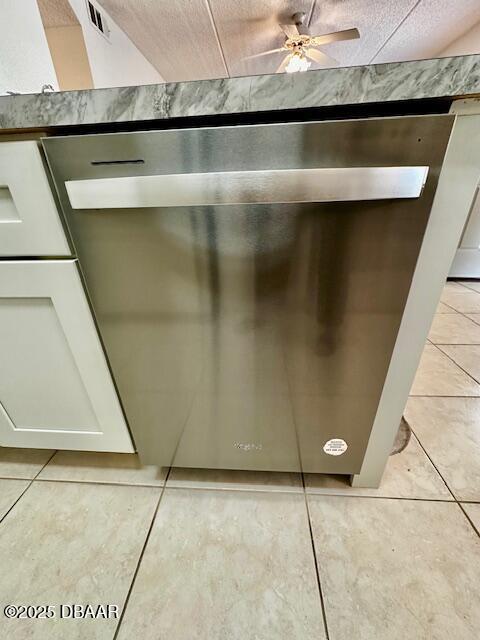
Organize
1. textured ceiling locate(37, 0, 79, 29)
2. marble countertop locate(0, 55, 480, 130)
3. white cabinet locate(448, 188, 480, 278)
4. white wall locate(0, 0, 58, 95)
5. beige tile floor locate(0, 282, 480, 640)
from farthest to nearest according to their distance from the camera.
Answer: white cabinet locate(448, 188, 480, 278), textured ceiling locate(37, 0, 79, 29), white wall locate(0, 0, 58, 95), beige tile floor locate(0, 282, 480, 640), marble countertop locate(0, 55, 480, 130)

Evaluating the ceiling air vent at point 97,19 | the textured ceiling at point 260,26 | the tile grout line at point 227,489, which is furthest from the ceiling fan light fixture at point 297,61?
the tile grout line at point 227,489

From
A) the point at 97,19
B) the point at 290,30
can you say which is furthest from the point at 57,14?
the point at 290,30

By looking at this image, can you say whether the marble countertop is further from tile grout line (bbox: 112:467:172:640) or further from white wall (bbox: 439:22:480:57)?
white wall (bbox: 439:22:480:57)

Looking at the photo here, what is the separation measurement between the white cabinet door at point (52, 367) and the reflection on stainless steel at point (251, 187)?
0.61 feet

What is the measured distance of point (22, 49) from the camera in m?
0.99

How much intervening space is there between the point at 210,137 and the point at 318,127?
165 millimetres

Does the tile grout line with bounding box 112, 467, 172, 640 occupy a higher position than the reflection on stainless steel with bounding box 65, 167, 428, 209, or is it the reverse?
the reflection on stainless steel with bounding box 65, 167, 428, 209

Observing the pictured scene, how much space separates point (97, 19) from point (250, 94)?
2441 millimetres

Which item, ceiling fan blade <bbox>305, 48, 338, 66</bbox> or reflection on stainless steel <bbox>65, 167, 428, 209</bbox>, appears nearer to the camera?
reflection on stainless steel <bbox>65, 167, 428, 209</bbox>

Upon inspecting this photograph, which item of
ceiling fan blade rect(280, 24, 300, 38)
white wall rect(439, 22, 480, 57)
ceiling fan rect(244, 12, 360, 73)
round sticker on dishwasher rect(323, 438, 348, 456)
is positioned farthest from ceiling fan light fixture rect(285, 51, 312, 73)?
round sticker on dishwasher rect(323, 438, 348, 456)

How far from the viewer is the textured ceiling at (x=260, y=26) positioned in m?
2.12

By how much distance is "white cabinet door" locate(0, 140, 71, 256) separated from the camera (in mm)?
479

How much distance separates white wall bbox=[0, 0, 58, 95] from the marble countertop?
777 mm

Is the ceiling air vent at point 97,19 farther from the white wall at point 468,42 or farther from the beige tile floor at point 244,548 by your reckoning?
the white wall at point 468,42
